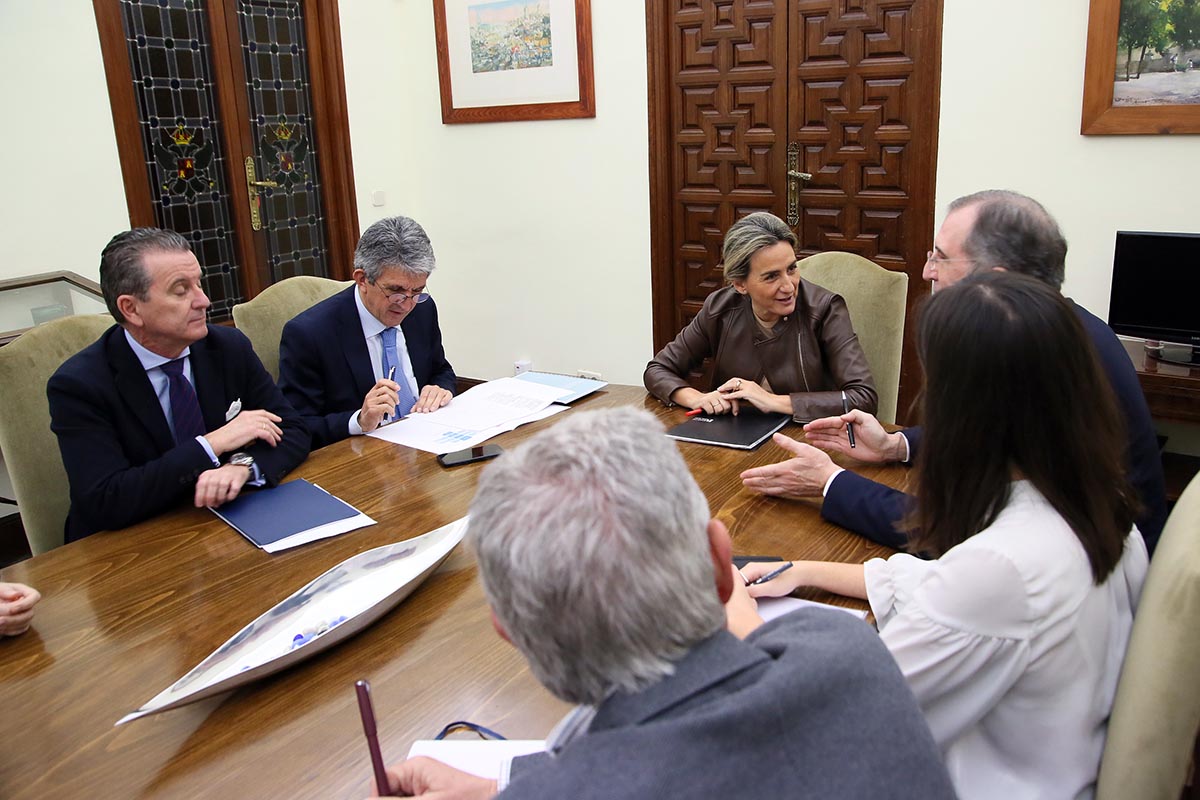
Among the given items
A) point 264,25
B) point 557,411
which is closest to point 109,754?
point 557,411

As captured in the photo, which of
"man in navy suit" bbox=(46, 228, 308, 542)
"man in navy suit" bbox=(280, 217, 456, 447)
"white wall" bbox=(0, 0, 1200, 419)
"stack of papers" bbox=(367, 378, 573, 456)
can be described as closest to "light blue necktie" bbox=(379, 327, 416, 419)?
"man in navy suit" bbox=(280, 217, 456, 447)

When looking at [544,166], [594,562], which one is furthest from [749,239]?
[544,166]

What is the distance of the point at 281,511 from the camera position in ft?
5.77

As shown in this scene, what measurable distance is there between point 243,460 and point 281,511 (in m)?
0.19

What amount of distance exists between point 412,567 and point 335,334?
1.27 m

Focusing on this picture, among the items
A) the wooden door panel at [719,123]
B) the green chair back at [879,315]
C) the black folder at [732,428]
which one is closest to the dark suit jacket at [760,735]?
the black folder at [732,428]

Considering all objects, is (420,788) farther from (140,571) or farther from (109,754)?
(140,571)

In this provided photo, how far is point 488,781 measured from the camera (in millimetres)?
971

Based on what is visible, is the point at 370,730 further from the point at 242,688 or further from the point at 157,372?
the point at 157,372

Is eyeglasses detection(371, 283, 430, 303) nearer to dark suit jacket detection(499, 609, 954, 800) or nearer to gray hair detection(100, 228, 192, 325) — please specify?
gray hair detection(100, 228, 192, 325)

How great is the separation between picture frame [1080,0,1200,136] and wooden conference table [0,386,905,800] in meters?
2.15

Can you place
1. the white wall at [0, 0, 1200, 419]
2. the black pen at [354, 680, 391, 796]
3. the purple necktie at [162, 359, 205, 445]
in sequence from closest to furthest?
the black pen at [354, 680, 391, 796] → the purple necktie at [162, 359, 205, 445] → the white wall at [0, 0, 1200, 419]

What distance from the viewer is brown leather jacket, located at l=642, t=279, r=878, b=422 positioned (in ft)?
8.01

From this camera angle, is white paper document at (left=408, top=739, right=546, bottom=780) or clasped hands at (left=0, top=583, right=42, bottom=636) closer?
white paper document at (left=408, top=739, right=546, bottom=780)
